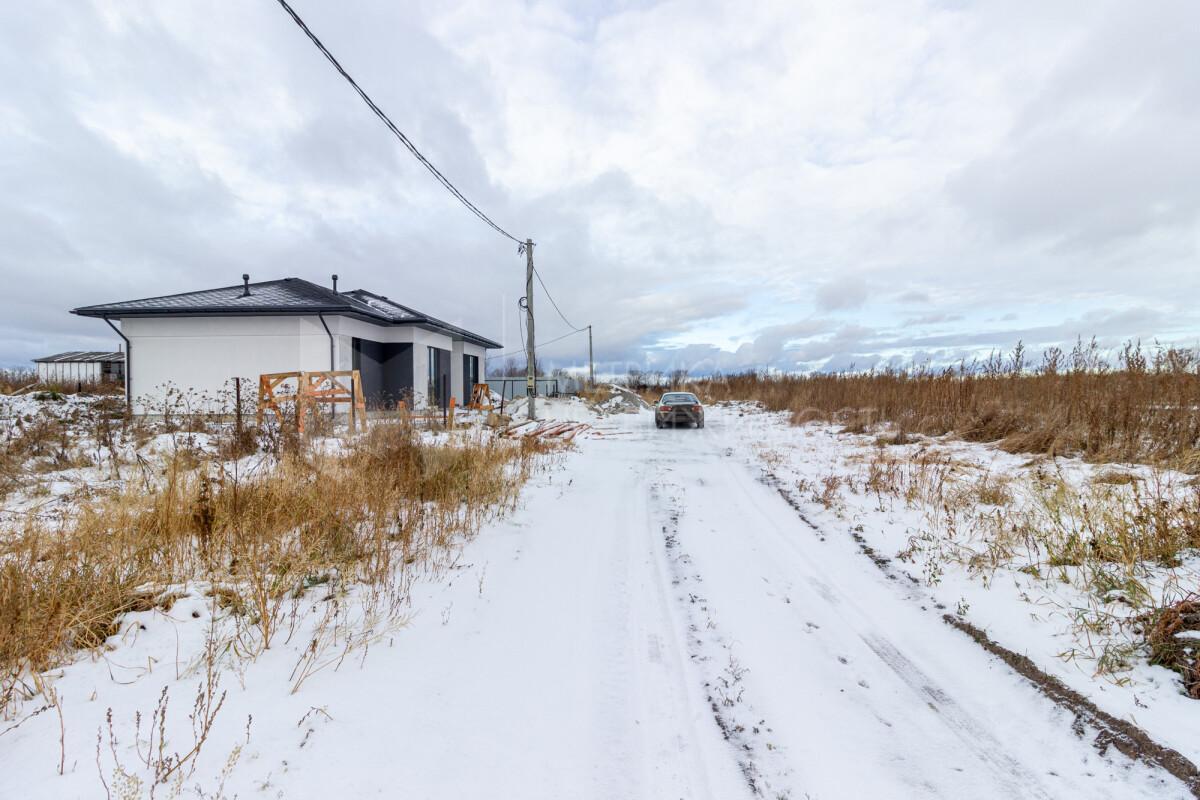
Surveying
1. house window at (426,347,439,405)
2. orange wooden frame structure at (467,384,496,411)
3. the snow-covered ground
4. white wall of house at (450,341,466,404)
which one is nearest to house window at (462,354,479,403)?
white wall of house at (450,341,466,404)

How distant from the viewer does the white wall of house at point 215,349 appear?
15.5 m

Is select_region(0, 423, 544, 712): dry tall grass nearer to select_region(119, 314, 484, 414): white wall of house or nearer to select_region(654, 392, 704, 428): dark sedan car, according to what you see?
select_region(119, 314, 484, 414): white wall of house

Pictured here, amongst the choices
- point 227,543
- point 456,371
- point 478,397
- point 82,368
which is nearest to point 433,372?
point 478,397

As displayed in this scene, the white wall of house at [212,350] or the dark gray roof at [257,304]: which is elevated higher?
the dark gray roof at [257,304]

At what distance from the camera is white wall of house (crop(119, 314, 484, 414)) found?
1552cm

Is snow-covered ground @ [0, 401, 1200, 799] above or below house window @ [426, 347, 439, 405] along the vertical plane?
below

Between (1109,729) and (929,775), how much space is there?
0.97 meters

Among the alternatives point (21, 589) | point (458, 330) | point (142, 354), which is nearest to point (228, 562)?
point (21, 589)

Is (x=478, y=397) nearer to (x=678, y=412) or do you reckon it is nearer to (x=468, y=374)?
(x=468, y=374)

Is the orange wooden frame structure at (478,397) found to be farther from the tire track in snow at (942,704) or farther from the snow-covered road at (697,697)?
the tire track in snow at (942,704)

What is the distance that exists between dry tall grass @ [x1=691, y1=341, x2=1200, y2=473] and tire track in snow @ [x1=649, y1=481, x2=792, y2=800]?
5.98 metres

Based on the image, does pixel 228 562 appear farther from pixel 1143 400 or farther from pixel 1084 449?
pixel 1143 400

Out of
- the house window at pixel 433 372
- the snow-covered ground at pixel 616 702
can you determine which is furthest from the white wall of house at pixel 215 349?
the snow-covered ground at pixel 616 702

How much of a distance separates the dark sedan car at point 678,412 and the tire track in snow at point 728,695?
42.5 feet
